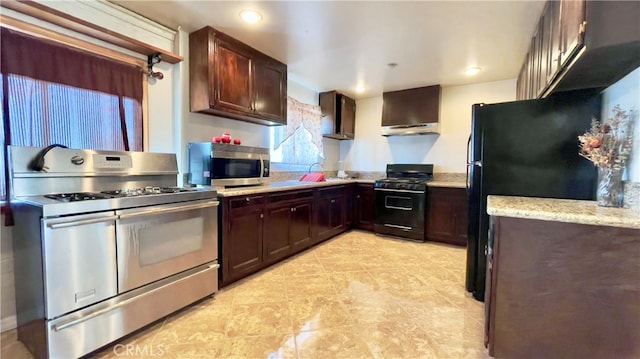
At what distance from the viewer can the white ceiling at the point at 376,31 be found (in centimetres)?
215

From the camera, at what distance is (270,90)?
3.19 m

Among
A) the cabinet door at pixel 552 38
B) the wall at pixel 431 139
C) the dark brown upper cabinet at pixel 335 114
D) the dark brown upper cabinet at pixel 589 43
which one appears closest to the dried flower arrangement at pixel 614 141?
the dark brown upper cabinet at pixel 589 43

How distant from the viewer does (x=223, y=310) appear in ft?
6.84

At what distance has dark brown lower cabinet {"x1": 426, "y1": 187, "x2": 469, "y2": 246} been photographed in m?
3.73

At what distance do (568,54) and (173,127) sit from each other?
2.87 m

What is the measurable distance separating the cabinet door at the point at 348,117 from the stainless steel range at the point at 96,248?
9.99 ft

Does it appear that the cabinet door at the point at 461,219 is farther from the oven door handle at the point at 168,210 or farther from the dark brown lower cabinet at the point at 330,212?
the oven door handle at the point at 168,210

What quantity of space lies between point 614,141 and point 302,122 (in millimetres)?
3310

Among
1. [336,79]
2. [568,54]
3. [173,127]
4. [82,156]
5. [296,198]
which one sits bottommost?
[296,198]

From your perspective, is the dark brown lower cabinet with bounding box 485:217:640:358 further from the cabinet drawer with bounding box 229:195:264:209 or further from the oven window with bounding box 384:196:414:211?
the oven window with bounding box 384:196:414:211

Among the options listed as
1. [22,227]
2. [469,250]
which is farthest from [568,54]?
[22,227]

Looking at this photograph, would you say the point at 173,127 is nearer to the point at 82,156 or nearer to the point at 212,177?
the point at 212,177

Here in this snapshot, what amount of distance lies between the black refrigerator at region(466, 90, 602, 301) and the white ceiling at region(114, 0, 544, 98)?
78 centimetres

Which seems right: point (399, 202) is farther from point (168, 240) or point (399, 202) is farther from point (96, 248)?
point (96, 248)
